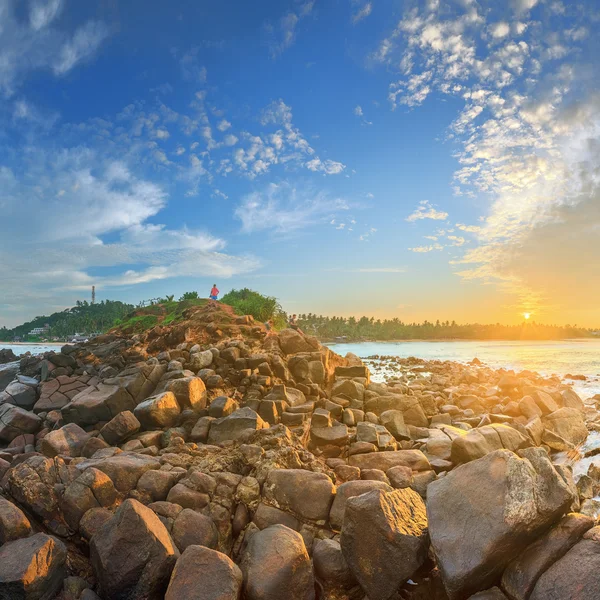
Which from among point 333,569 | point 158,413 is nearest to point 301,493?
point 333,569

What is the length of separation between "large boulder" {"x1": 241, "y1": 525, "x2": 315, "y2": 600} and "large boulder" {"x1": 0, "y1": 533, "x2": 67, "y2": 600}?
2342mm

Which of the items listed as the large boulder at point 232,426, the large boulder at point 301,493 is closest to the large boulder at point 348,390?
the large boulder at point 232,426

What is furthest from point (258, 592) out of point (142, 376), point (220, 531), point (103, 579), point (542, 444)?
point (542, 444)

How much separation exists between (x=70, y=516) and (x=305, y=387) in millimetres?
7745

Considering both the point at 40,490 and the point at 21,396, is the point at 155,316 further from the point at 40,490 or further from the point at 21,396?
the point at 40,490

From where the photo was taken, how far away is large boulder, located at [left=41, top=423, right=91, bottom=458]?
8984 mm

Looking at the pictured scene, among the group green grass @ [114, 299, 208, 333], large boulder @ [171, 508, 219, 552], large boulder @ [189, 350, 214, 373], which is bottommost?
large boulder @ [171, 508, 219, 552]

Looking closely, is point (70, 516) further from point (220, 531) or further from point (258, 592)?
point (258, 592)

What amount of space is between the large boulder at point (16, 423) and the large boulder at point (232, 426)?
6.21 m

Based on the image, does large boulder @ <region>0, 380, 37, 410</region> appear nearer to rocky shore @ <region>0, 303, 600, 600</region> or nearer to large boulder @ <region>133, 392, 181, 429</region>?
rocky shore @ <region>0, 303, 600, 600</region>

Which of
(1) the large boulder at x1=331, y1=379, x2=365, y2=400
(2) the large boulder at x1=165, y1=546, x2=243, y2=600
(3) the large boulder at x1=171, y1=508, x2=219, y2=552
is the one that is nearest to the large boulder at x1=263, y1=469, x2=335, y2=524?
(3) the large boulder at x1=171, y1=508, x2=219, y2=552

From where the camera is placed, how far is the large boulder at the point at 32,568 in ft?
15.5

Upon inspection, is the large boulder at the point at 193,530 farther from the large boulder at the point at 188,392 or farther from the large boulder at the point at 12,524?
the large boulder at the point at 188,392

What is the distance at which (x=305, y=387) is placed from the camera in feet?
42.3
